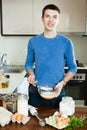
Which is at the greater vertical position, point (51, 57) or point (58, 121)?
point (51, 57)

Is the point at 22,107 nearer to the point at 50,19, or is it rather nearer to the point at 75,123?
the point at 75,123

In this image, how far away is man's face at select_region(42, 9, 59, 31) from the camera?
1.88 metres

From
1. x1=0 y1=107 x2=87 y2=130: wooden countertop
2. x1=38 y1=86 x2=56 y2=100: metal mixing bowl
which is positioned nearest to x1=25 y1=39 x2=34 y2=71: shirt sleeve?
x1=38 y1=86 x2=56 y2=100: metal mixing bowl

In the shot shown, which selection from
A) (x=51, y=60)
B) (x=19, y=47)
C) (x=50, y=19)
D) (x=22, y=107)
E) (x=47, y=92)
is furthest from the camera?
(x=19, y=47)

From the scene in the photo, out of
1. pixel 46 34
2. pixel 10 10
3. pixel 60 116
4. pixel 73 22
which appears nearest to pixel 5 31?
pixel 10 10

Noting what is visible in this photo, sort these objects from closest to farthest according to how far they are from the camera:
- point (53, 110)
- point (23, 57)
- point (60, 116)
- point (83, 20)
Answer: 1. point (60, 116)
2. point (53, 110)
3. point (83, 20)
4. point (23, 57)

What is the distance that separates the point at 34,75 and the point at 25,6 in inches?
69.5

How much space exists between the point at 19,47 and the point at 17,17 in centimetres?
53

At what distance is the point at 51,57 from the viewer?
1993 mm

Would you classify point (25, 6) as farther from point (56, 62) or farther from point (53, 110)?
point (53, 110)

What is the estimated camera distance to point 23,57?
394cm

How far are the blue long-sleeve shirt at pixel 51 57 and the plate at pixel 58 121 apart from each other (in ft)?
1.69

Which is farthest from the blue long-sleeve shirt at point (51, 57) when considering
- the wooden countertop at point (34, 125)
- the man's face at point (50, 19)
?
the wooden countertop at point (34, 125)

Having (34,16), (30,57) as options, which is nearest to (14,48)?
(34,16)
